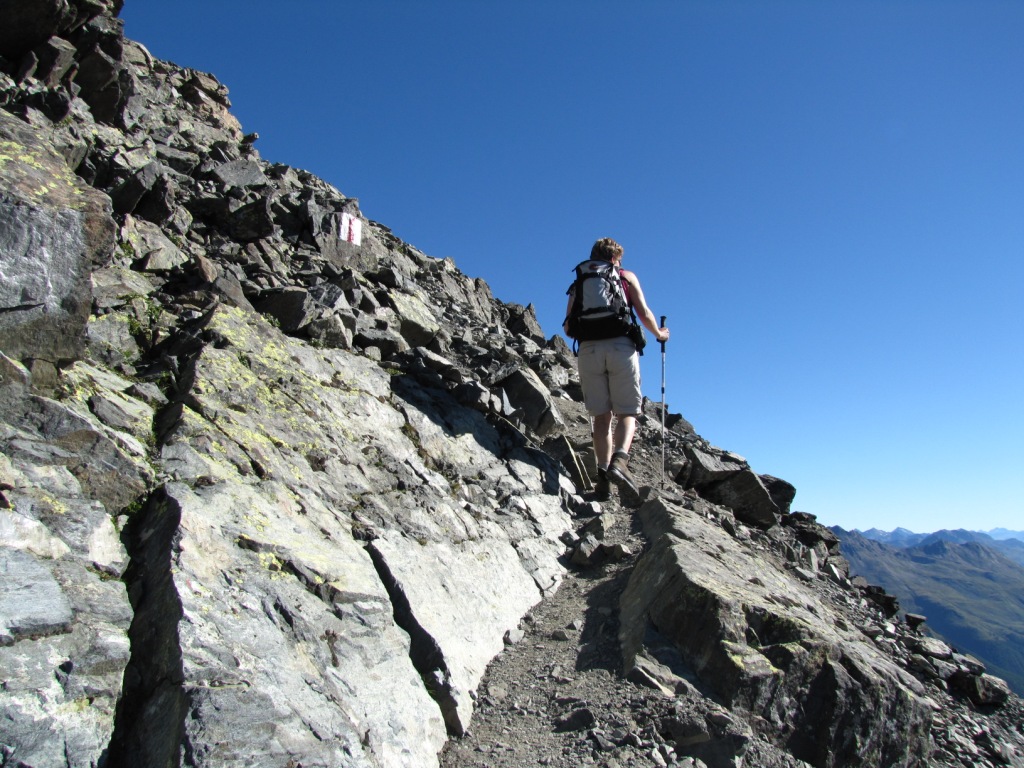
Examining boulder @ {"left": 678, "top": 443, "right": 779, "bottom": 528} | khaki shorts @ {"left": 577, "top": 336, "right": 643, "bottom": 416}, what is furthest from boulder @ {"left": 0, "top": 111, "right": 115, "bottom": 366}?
boulder @ {"left": 678, "top": 443, "right": 779, "bottom": 528}

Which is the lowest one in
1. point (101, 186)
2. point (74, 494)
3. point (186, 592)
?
point (186, 592)

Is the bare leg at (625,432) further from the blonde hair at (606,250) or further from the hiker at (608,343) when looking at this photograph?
the blonde hair at (606,250)

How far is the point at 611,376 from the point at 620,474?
71.6 inches

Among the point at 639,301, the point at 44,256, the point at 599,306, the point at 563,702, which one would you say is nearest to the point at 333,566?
the point at 563,702

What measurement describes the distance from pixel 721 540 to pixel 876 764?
155 inches

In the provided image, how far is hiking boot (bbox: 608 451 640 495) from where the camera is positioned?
11391 millimetres

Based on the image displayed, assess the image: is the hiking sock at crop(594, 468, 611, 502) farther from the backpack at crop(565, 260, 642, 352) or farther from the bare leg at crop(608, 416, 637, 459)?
the backpack at crop(565, 260, 642, 352)

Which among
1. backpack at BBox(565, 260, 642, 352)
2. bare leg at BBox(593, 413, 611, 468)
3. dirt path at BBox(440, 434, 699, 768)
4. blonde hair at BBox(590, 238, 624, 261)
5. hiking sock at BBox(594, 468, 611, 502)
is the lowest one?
dirt path at BBox(440, 434, 699, 768)

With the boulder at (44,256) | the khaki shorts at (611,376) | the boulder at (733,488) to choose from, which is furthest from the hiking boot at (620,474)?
the boulder at (44,256)

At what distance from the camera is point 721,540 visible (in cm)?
977

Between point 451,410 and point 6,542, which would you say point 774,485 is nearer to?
point 451,410

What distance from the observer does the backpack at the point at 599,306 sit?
10.8 metres

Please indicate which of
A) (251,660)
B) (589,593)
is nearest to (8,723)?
(251,660)

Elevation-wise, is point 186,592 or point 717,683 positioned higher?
point 186,592
